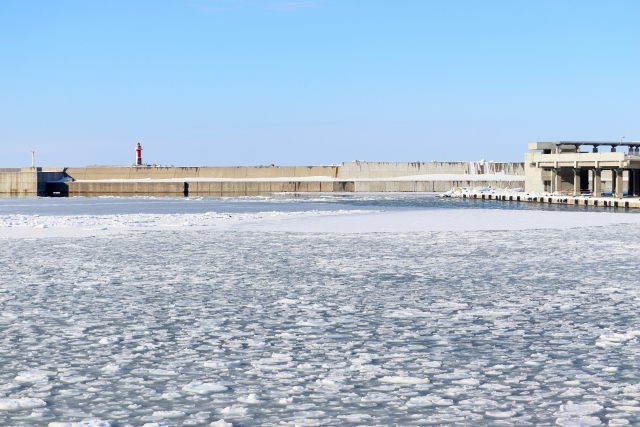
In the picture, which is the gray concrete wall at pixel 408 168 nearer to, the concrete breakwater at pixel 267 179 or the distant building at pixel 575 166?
the concrete breakwater at pixel 267 179

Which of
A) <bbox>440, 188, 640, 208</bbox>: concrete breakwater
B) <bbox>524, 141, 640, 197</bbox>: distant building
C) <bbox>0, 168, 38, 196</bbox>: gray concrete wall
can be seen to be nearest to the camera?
<bbox>440, 188, 640, 208</bbox>: concrete breakwater

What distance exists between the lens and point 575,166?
6575 cm

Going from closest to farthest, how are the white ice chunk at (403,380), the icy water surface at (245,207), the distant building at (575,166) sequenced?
the white ice chunk at (403,380) < the icy water surface at (245,207) < the distant building at (575,166)

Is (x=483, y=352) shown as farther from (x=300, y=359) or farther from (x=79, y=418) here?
(x=79, y=418)

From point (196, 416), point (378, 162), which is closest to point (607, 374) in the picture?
point (196, 416)

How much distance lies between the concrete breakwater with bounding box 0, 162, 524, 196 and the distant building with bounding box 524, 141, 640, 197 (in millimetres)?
18777

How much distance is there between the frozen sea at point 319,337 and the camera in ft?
21.2

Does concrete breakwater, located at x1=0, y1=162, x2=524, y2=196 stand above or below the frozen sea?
above

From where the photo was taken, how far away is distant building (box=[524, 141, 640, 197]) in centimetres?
6334

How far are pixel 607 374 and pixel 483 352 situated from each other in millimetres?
1339

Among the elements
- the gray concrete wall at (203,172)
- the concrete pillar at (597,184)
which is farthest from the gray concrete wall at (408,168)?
the concrete pillar at (597,184)

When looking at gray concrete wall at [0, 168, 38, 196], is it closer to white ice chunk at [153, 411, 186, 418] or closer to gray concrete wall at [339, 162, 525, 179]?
gray concrete wall at [339, 162, 525, 179]

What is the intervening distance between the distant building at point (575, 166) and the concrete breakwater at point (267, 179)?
18.8 metres

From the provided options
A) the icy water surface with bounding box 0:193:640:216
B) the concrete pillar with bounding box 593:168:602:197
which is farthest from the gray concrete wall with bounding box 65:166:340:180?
the concrete pillar with bounding box 593:168:602:197
